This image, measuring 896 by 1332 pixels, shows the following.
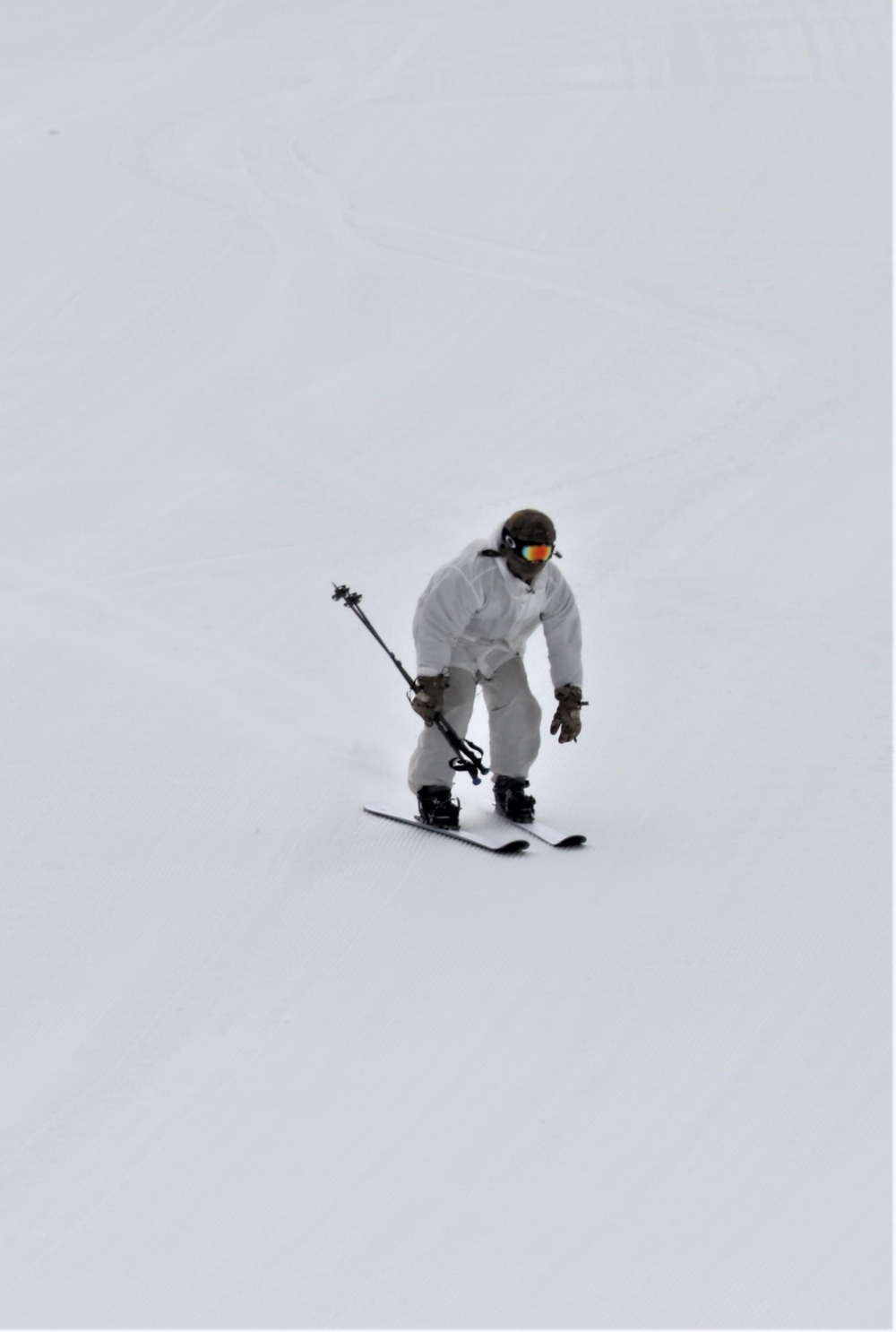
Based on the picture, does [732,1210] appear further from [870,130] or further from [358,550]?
[870,130]

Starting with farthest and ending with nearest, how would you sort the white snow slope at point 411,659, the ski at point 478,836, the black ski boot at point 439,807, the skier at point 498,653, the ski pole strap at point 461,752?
the black ski boot at point 439,807 → the ski pole strap at point 461,752 → the ski at point 478,836 → the skier at point 498,653 → the white snow slope at point 411,659

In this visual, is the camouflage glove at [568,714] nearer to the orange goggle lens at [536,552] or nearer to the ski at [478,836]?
the ski at [478,836]

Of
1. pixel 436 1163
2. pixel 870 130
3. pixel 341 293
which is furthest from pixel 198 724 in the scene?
pixel 870 130

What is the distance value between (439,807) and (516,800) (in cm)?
29

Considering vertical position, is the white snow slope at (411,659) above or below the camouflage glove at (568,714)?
below

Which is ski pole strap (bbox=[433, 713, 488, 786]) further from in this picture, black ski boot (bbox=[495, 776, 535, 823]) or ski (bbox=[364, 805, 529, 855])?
ski (bbox=[364, 805, 529, 855])

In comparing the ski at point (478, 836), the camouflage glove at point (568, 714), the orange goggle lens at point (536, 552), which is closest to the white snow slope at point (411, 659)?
the ski at point (478, 836)

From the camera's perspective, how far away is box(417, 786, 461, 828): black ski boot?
6.29 metres

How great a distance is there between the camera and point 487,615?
6.01m

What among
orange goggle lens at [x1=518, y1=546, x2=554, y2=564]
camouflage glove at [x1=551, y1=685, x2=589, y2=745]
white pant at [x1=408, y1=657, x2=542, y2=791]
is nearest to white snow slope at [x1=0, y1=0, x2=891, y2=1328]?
white pant at [x1=408, y1=657, x2=542, y2=791]

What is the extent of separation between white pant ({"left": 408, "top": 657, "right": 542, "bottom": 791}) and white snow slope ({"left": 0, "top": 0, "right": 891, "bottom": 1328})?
0.28 metres

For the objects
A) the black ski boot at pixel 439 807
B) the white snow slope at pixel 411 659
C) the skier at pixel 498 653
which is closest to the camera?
the white snow slope at pixel 411 659

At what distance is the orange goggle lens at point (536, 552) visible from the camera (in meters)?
5.75

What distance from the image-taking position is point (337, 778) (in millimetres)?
7129
